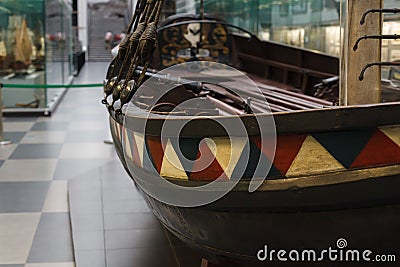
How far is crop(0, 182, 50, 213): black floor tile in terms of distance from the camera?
158 inches

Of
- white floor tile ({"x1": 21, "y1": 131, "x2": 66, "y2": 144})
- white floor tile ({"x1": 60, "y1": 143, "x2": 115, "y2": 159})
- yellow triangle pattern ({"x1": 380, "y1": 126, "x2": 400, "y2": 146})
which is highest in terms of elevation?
yellow triangle pattern ({"x1": 380, "y1": 126, "x2": 400, "y2": 146})

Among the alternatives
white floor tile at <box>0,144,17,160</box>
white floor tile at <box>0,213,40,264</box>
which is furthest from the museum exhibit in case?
white floor tile at <box>0,213,40,264</box>

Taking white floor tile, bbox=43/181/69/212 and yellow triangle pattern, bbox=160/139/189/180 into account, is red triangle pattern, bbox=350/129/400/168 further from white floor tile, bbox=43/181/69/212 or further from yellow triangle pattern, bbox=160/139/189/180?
white floor tile, bbox=43/181/69/212

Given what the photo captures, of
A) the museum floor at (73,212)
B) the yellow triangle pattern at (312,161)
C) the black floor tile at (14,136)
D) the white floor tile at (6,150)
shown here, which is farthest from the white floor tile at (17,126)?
the yellow triangle pattern at (312,161)

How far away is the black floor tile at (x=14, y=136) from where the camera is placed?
6.35 m

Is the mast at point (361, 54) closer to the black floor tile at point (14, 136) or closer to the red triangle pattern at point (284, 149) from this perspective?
the red triangle pattern at point (284, 149)

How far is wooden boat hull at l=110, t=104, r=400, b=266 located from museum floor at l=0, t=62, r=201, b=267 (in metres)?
0.77

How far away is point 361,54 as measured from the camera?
2244 mm

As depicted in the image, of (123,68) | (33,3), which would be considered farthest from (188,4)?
(123,68)

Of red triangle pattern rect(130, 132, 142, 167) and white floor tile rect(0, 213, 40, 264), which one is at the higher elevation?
red triangle pattern rect(130, 132, 142, 167)

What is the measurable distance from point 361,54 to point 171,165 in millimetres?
787

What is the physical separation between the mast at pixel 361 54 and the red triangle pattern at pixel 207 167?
53cm

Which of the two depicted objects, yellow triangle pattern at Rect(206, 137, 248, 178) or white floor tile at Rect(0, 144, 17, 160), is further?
white floor tile at Rect(0, 144, 17, 160)

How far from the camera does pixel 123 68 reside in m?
2.80
